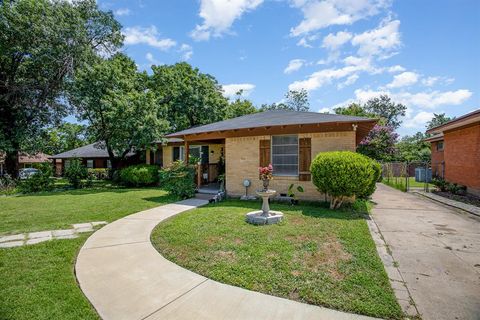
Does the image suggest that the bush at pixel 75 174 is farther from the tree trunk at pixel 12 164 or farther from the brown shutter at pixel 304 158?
the brown shutter at pixel 304 158

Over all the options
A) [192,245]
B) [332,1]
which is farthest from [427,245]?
[332,1]

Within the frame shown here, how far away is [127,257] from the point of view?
419 centimetres

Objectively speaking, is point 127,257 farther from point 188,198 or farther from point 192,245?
point 188,198

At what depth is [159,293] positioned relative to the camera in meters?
3.06

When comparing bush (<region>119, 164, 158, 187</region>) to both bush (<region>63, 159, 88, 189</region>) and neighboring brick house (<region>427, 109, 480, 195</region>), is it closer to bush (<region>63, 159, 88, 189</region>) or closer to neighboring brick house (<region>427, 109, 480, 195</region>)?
bush (<region>63, 159, 88, 189</region>)

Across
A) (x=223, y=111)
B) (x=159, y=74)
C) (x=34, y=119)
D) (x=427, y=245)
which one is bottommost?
(x=427, y=245)

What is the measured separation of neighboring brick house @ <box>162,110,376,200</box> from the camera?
340 inches

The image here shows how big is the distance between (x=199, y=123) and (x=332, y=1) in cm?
1618

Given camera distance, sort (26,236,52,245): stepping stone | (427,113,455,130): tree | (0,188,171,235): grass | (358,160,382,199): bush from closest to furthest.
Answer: (26,236,52,245): stepping stone → (0,188,171,235): grass → (358,160,382,199): bush → (427,113,455,130): tree

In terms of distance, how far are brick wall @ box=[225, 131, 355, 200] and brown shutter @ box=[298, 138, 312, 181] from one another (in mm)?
134

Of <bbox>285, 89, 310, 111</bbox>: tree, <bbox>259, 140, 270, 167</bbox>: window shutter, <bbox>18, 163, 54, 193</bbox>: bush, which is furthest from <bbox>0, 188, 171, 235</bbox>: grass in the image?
<bbox>285, 89, 310, 111</bbox>: tree

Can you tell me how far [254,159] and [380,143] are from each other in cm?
1910

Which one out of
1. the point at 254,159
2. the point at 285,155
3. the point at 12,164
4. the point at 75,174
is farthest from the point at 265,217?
the point at 12,164

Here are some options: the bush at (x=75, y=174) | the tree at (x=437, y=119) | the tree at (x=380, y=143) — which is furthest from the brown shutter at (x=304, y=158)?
the tree at (x=437, y=119)
